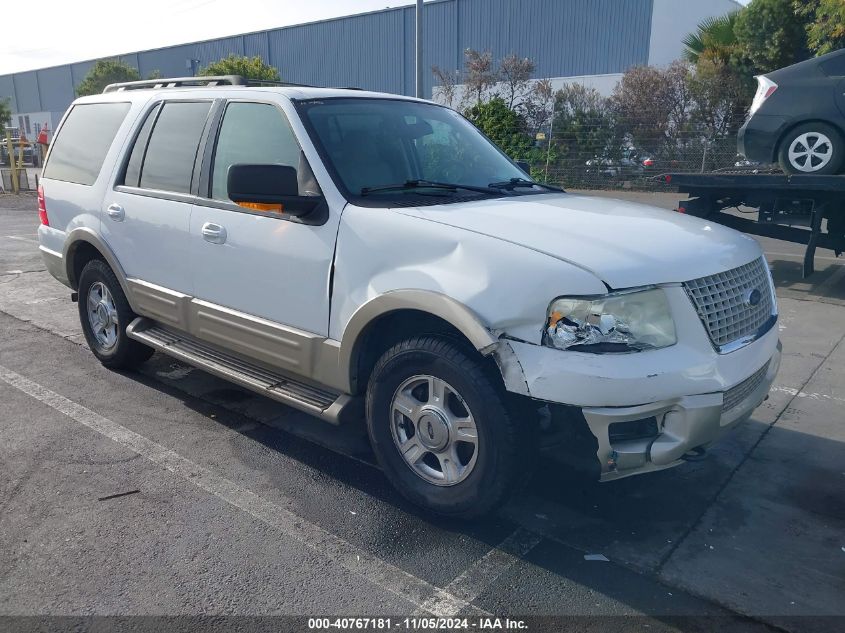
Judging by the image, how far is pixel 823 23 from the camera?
17.9 metres

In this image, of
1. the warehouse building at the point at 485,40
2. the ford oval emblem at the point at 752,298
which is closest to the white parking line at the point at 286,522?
the ford oval emblem at the point at 752,298

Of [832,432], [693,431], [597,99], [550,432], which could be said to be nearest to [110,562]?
[550,432]

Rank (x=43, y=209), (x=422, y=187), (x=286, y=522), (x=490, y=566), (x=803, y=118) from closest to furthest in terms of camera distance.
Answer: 1. (x=490, y=566)
2. (x=286, y=522)
3. (x=422, y=187)
4. (x=43, y=209)
5. (x=803, y=118)

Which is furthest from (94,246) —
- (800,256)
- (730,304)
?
(800,256)

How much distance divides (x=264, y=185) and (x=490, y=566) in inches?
80.2

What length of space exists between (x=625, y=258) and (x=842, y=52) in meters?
7.38

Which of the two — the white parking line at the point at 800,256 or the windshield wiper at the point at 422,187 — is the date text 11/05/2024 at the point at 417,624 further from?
the white parking line at the point at 800,256

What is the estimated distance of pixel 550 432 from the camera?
11.2ft

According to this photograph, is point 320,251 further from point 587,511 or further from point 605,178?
point 605,178

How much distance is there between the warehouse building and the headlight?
28.6 metres

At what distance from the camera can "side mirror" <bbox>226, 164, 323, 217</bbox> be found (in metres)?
3.52

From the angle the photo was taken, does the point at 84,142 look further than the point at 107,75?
No

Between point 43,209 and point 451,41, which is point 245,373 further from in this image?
point 451,41

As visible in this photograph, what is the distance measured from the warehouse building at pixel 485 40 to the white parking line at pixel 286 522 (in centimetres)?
2825
